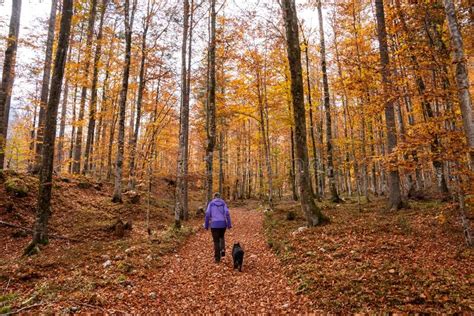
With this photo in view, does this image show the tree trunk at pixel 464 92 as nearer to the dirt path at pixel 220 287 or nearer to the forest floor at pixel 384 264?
the forest floor at pixel 384 264

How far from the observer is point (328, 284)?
17.5 ft

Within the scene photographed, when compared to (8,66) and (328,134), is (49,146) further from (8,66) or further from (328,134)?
(328,134)

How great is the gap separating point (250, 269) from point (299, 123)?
5.84m

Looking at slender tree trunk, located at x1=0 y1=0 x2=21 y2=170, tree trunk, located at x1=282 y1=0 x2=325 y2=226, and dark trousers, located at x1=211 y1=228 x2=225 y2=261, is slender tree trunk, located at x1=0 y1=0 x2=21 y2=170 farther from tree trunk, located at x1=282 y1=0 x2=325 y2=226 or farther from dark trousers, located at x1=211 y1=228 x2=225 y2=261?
tree trunk, located at x1=282 y1=0 x2=325 y2=226

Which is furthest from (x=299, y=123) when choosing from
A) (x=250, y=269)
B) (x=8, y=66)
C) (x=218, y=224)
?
(x=8, y=66)

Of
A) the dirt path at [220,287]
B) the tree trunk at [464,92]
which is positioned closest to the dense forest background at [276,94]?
the tree trunk at [464,92]

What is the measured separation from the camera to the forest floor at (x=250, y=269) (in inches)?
184

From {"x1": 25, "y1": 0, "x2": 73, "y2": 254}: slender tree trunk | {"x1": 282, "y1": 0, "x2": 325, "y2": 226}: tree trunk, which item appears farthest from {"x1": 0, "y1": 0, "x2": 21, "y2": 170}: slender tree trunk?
{"x1": 282, "y1": 0, "x2": 325, "y2": 226}: tree trunk

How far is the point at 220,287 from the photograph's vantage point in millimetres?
6262

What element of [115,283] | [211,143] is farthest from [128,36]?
[115,283]

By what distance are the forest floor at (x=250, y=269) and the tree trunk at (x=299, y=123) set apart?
2.75 ft

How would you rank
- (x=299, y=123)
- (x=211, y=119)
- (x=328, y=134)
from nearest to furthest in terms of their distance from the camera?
(x=299, y=123)
(x=211, y=119)
(x=328, y=134)

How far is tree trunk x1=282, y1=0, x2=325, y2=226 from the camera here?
10.3 metres

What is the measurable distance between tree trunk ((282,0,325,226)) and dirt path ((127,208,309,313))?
246 centimetres
